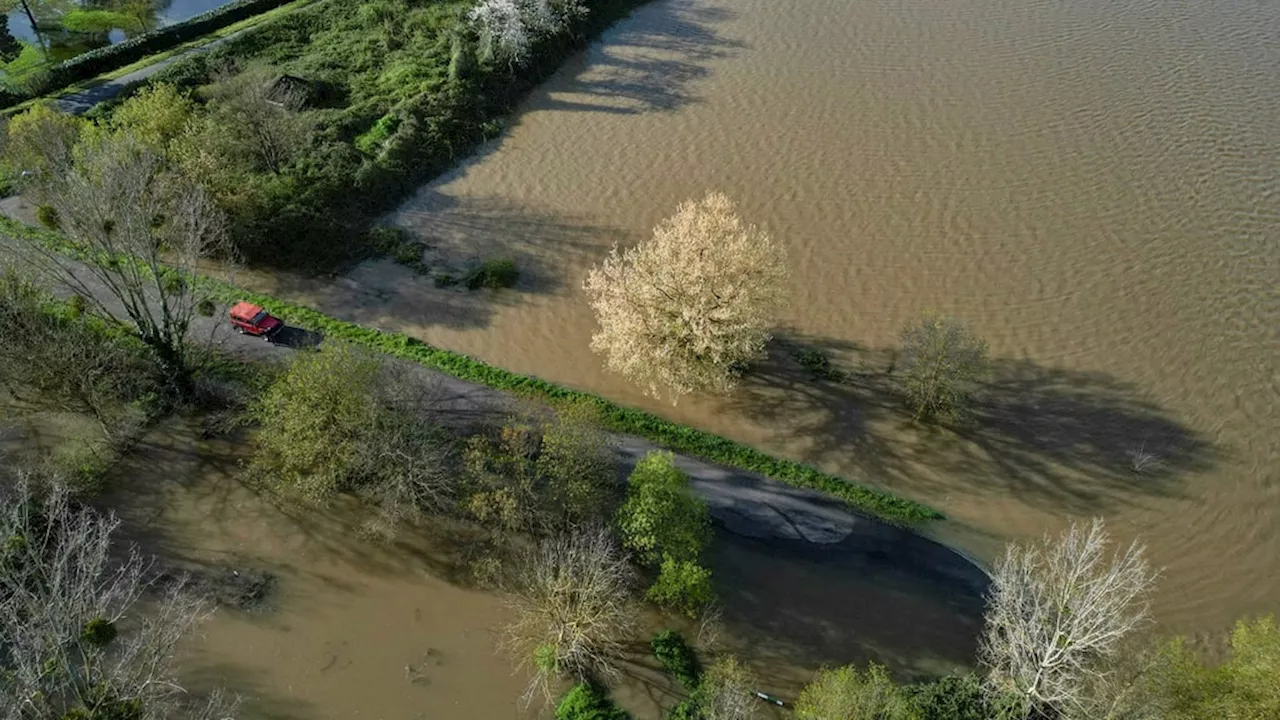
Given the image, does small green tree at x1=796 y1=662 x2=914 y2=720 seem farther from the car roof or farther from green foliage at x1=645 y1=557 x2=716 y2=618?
the car roof

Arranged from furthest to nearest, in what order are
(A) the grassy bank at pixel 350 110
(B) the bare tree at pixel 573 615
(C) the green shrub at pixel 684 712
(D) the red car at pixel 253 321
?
(A) the grassy bank at pixel 350 110, (D) the red car at pixel 253 321, (B) the bare tree at pixel 573 615, (C) the green shrub at pixel 684 712

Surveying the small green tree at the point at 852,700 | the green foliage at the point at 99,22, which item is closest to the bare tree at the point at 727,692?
the small green tree at the point at 852,700

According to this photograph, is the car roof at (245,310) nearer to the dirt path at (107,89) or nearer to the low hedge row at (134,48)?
the dirt path at (107,89)

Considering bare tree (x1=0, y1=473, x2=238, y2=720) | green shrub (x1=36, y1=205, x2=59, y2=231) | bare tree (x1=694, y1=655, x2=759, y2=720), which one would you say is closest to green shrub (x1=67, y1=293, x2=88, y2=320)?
green shrub (x1=36, y1=205, x2=59, y2=231)

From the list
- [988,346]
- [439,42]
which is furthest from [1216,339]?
[439,42]

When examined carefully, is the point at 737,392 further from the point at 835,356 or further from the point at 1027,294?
the point at 1027,294

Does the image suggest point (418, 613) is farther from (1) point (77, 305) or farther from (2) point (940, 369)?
(2) point (940, 369)
